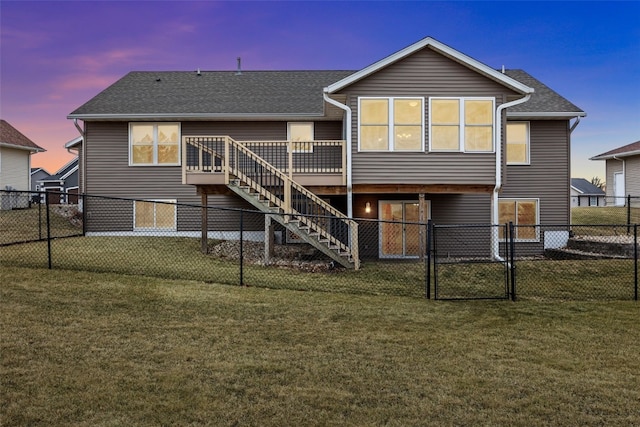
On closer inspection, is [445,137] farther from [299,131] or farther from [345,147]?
[299,131]

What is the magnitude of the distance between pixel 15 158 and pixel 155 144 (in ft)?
42.9

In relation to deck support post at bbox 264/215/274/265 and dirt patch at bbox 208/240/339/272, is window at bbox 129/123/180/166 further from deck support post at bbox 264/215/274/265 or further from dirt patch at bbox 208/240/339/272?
deck support post at bbox 264/215/274/265

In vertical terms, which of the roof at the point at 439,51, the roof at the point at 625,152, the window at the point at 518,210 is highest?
the roof at the point at 439,51

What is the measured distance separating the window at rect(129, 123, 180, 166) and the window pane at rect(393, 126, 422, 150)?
8340 mm

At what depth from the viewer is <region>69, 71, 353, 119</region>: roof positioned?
1612cm

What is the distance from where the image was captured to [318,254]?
45.9 feet

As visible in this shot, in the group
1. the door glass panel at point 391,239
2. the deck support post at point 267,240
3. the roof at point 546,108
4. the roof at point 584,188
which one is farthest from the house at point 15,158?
the roof at point 584,188

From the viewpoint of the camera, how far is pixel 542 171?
55.2 ft

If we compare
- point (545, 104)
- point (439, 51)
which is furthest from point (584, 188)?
point (439, 51)

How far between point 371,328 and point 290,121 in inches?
457

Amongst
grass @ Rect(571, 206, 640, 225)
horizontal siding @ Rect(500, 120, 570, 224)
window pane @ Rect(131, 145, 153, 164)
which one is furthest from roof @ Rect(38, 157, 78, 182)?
grass @ Rect(571, 206, 640, 225)

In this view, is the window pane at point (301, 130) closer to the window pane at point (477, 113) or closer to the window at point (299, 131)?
the window at point (299, 131)

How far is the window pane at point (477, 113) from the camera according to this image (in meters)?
13.6

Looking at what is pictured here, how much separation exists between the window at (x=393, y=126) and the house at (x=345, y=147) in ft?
0.10
